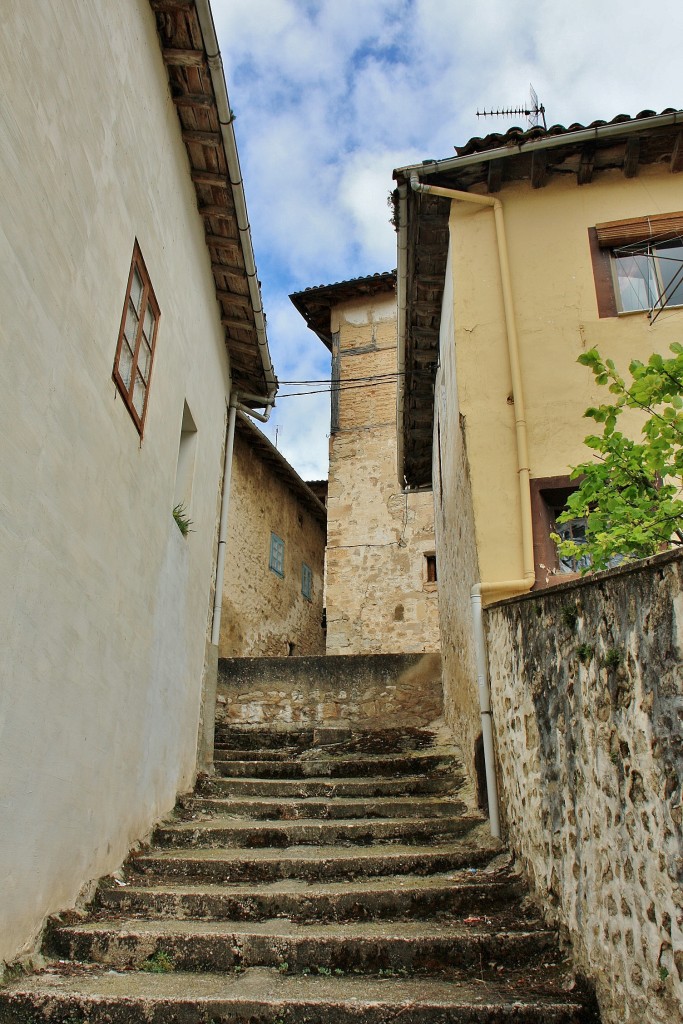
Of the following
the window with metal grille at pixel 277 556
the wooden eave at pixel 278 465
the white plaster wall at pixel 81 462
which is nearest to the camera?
the white plaster wall at pixel 81 462

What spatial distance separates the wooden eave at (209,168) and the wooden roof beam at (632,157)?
3285 mm

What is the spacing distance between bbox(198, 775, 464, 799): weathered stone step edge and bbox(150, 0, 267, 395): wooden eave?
4.54 metres

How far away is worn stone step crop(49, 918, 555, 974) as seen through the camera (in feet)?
10.9

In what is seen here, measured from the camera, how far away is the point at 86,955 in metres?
3.35

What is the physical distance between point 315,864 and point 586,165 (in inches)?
223

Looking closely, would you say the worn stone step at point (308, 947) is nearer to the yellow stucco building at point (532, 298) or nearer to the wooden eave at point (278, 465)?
the yellow stucco building at point (532, 298)

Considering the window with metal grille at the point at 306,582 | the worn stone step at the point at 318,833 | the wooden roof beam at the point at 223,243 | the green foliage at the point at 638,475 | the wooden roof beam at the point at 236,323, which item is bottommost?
the worn stone step at the point at 318,833

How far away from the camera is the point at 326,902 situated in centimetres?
382

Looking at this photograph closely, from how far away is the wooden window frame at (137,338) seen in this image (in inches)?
171

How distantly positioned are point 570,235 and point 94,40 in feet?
12.7

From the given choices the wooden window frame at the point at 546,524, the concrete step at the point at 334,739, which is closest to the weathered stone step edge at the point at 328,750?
the concrete step at the point at 334,739

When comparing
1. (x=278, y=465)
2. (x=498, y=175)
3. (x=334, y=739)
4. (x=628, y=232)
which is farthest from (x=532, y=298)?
(x=278, y=465)

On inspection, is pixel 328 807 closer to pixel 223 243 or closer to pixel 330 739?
pixel 330 739

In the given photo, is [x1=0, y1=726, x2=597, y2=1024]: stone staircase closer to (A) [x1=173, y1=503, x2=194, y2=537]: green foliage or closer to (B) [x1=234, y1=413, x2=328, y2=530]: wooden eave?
(A) [x1=173, y1=503, x2=194, y2=537]: green foliage
